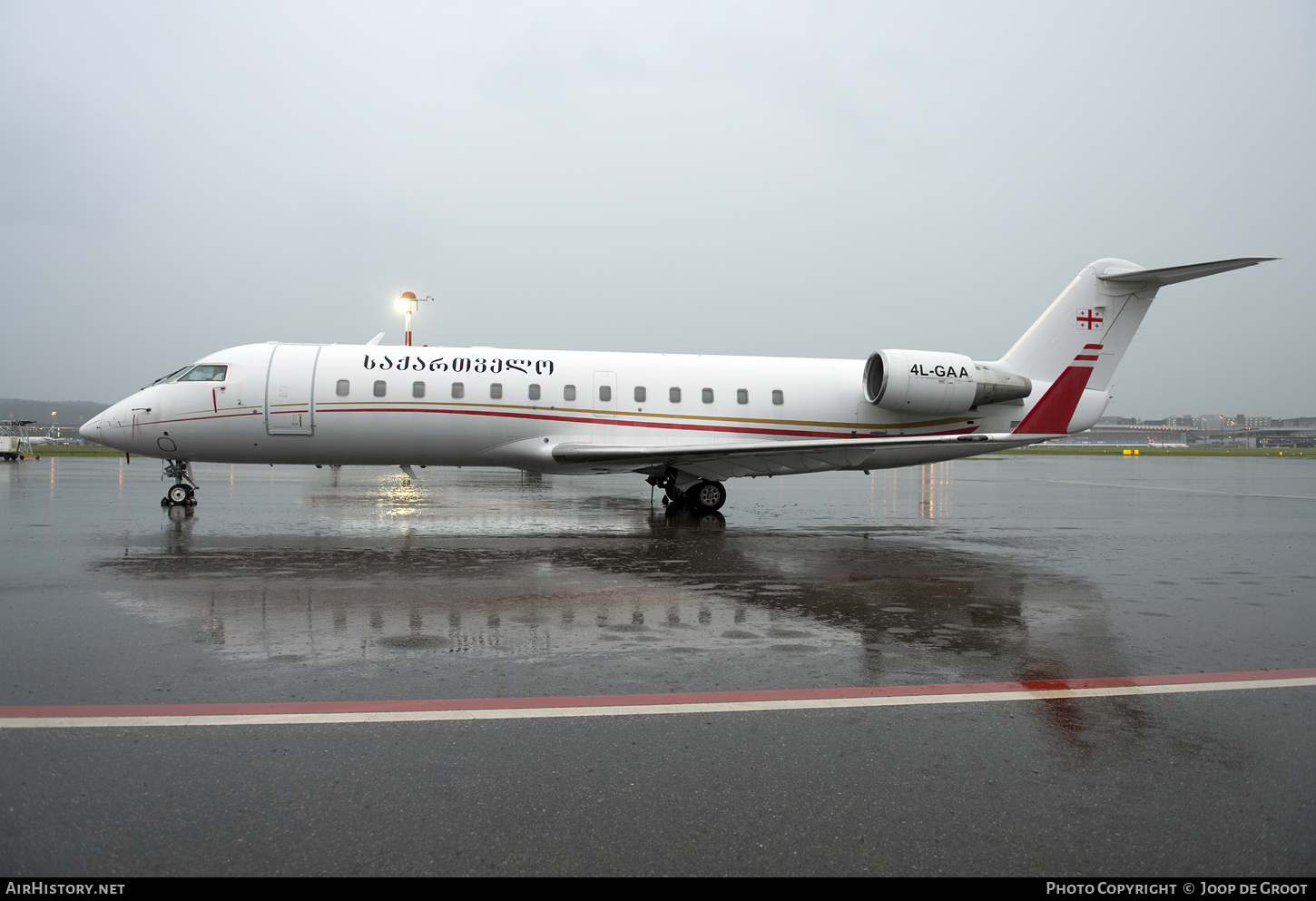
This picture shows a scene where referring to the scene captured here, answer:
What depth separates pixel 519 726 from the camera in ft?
12.4

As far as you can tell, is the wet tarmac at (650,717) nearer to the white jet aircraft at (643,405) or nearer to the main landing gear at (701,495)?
the white jet aircraft at (643,405)

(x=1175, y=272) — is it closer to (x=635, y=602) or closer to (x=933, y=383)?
(x=933, y=383)

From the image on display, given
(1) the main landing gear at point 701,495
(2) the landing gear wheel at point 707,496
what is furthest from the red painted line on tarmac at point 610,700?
(2) the landing gear wheel at point 707,496

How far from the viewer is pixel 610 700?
4.21 meters

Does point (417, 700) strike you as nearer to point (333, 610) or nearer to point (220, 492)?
point (333, 610)

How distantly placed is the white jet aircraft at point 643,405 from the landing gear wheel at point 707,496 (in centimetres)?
3

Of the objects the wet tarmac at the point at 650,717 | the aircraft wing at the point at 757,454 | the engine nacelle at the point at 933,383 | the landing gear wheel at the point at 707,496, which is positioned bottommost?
the wet tarmac at the point at 650,717

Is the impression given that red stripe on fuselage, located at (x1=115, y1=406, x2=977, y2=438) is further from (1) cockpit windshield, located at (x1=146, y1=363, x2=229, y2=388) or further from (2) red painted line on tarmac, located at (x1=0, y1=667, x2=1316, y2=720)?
(2) red painted line on tarmac, located at (x1=0, y1=667, x2=1316, y2=720)

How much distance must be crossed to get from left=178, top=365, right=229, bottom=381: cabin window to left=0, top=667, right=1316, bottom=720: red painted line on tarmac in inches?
424

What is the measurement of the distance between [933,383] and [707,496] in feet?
15.7

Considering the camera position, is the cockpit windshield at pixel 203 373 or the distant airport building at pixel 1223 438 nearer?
the cockpit windshield at pixel 203 373

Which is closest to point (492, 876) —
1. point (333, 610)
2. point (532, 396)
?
point (333, 610)

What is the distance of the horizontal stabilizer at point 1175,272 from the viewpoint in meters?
12.2

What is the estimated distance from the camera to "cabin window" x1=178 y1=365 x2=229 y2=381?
530 inches
